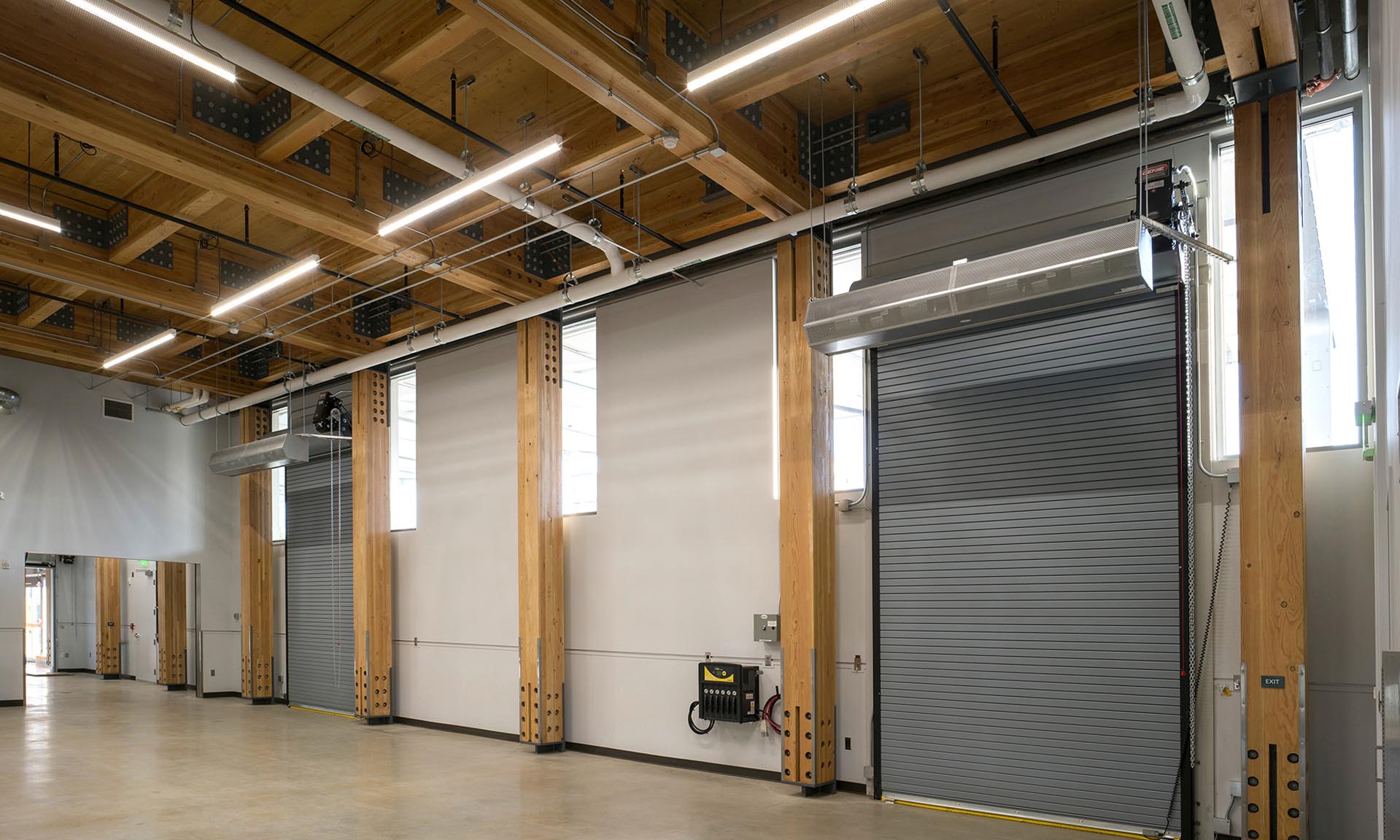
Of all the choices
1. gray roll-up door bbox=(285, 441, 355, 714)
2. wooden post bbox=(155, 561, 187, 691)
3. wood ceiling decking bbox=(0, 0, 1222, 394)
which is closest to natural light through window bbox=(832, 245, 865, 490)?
wood ceiling decking bbox=(0, 0, 1222, 394)

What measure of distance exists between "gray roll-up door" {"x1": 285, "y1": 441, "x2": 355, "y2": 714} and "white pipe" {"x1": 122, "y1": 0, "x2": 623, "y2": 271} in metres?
7.15

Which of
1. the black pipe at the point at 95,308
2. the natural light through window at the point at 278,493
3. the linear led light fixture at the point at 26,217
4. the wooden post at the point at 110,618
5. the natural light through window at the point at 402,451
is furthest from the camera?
the wooden post at the point at 110,618

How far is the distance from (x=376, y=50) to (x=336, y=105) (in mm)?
594

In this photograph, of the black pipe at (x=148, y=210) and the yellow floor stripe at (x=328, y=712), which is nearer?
the black pipe at (x=148, y=210)

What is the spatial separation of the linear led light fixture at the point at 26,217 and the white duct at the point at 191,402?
7.60 metres

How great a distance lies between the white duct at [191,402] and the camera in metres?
14.8

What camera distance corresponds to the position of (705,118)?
658cm

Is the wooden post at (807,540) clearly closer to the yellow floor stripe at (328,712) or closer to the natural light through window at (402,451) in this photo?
the natural light through window at (402,451)

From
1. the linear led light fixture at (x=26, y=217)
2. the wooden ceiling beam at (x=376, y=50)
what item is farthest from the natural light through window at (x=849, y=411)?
the linear led light fixture at (x=26, y=217)

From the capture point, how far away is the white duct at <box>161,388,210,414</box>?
48.6 feet

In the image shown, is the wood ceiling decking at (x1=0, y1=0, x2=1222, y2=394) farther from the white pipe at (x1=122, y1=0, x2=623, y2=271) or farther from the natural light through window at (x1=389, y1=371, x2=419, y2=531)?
the natural light through window at (x1=389, y1=371, x2=419, y2=531)

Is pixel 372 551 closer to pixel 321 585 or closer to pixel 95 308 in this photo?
pixel 321 585

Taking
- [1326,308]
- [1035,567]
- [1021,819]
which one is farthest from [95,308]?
[1326,308]

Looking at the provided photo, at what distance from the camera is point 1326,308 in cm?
576
